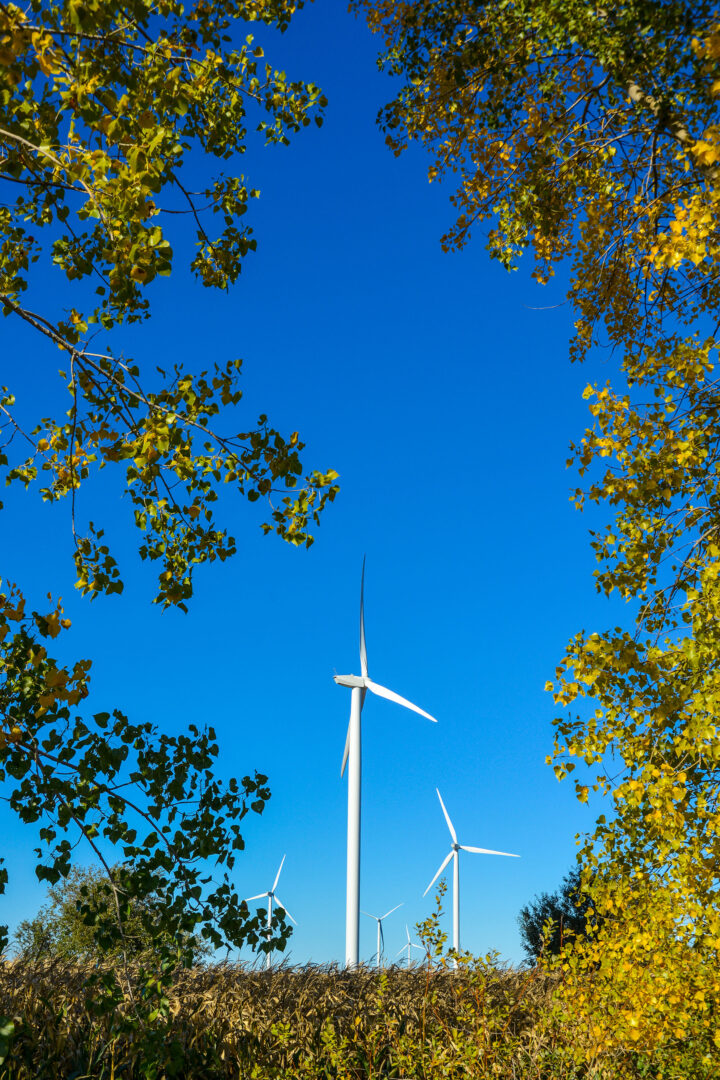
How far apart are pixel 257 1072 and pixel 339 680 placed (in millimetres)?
13153

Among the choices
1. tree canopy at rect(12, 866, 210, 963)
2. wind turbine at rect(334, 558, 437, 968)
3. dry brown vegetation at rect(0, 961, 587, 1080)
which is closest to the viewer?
tree canopy at rect(12, 866, 210, 963)

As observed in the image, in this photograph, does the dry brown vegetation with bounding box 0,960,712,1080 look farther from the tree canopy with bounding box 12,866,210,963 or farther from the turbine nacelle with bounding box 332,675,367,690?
the turbine nacelle with bounding box 332,675,367,690

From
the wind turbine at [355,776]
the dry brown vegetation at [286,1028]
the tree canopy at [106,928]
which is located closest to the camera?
the tree canopy at [106,928]

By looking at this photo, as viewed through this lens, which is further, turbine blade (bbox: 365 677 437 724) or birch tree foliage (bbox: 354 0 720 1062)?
turbine blade (bbox: 365 677 437 724)

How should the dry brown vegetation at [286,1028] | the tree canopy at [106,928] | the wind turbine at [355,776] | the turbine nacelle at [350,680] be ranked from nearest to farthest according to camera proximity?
the tree canopy at [106,928] < the dry brown vegetation at [286,1028] < the wind turbine at [355,776] < the turbine nacelle at [350,680]

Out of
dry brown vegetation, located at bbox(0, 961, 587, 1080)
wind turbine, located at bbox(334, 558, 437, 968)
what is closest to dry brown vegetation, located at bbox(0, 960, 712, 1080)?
dry brown vegetation, located at bbox(0, 961, 587, 1080)

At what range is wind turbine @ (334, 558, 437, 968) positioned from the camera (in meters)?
14.5

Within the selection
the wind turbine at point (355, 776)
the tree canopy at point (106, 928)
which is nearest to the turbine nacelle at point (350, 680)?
the wind turbine at point (355, 776)

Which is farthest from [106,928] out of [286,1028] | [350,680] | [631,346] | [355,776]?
[350,680]

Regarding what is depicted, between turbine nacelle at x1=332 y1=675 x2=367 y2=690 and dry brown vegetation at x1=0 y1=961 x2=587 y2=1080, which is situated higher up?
turbine nacelle at x1=332 y1=675 x2=367 y2=690

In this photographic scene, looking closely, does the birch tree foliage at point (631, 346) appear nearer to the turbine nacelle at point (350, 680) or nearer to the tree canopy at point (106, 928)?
the tree canopy at point (106, 928)

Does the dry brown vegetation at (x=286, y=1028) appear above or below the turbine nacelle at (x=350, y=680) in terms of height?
below

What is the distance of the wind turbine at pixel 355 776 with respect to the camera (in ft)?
47.6

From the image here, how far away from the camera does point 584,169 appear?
9695 mm
